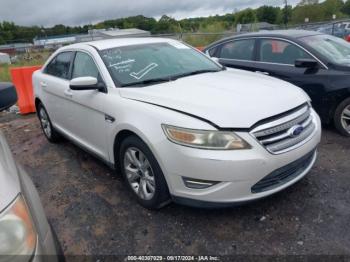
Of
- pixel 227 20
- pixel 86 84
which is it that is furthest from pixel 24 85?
pixel 227 20

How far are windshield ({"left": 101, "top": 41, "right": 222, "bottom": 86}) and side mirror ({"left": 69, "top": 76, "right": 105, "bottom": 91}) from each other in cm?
18

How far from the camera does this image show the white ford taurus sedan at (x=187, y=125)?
2.46m

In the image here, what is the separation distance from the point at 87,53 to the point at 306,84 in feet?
10.1

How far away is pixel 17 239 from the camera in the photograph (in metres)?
1.27

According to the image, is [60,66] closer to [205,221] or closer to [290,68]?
[205,221]

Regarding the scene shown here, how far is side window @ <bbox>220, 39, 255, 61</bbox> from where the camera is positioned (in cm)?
546

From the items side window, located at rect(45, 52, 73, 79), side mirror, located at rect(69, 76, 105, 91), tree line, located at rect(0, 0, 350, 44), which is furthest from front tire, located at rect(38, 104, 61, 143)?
tree line, located at rect(0, 0, 350, 44)

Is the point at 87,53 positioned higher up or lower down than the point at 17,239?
higher up

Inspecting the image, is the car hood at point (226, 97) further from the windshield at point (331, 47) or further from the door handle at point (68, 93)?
the windshield at point (331, 47)

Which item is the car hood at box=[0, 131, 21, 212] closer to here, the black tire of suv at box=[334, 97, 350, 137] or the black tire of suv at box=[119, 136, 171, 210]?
the black tire of suv at box=[119, 136, 171, 210]

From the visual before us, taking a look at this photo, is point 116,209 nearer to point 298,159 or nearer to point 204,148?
point 204,148

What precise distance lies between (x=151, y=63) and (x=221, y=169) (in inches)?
66.3

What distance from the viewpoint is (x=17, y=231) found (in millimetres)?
1287

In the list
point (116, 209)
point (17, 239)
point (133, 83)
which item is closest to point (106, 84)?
point (133, 83)
